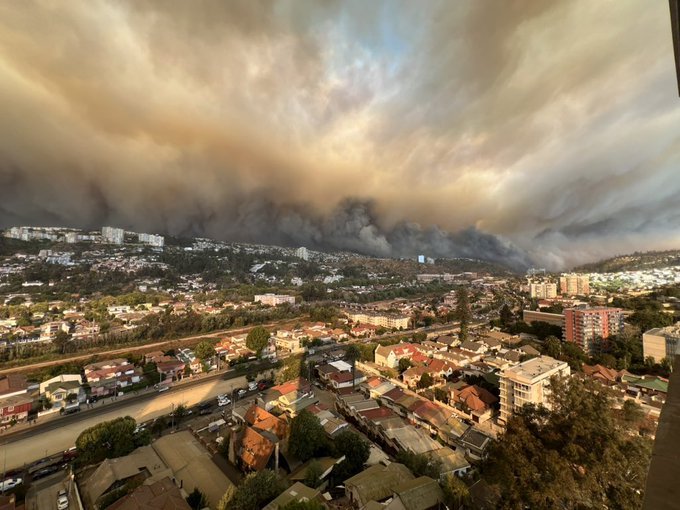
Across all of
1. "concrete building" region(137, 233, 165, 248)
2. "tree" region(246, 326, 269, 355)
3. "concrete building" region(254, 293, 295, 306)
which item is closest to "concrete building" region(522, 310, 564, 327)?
"tree" region(246, 326, 269, 355)

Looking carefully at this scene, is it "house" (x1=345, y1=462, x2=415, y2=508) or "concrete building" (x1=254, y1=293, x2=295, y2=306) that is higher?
"concrete building" (x1=254, y1=293, x2=295, y2=306)

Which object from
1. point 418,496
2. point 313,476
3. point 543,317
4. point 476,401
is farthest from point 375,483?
point 543,317

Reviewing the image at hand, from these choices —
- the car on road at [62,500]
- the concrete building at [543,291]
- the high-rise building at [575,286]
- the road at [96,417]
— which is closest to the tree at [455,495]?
the car on road at [62,500]

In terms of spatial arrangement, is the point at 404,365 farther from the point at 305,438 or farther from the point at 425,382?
the point at 305,438

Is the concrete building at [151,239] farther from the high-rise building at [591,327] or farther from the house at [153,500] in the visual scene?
the high-rise building at [591,327]

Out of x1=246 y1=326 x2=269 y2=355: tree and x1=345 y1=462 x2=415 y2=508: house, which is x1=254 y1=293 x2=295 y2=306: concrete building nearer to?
x1=246 y1=326 x2=269 y2=355: tree
